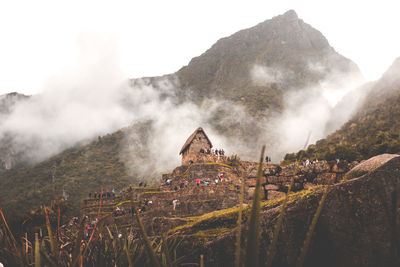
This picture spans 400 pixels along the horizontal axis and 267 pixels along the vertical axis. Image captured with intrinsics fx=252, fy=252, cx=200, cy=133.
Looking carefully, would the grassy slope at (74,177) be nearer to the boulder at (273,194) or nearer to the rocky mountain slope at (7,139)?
the rocky mountain slope at (7,139)

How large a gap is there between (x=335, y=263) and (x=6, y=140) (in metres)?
Answer: 177

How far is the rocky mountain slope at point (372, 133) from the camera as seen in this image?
78.1ft

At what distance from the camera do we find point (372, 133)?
39.2 meters

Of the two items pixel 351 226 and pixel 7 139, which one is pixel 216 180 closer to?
pixel 351 226

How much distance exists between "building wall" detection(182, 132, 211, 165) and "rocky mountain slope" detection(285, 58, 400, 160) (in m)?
10.2

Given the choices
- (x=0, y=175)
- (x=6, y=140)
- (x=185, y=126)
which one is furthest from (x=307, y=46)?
(x=6, y=140)

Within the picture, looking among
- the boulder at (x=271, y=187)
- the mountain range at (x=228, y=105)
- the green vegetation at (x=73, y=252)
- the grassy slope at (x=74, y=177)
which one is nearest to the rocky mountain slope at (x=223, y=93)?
the grassy slope at (x=74, y=177)

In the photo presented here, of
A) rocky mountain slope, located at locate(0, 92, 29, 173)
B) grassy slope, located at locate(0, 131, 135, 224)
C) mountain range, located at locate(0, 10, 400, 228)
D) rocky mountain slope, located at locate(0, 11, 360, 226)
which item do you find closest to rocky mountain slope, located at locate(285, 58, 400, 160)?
mountain range, located at locate(0, 10, 400, 228)

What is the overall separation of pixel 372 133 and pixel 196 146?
2919 cm

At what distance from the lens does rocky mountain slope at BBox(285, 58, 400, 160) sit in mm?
23812

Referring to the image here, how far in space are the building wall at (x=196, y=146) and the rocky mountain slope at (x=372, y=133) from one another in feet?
33.6

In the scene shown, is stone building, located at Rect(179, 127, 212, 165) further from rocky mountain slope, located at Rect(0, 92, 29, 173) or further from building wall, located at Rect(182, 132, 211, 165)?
rocky mountain slope, located at Rect(0, 92, 29, 173)

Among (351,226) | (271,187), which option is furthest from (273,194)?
(351,226)

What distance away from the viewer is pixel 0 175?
109 m
